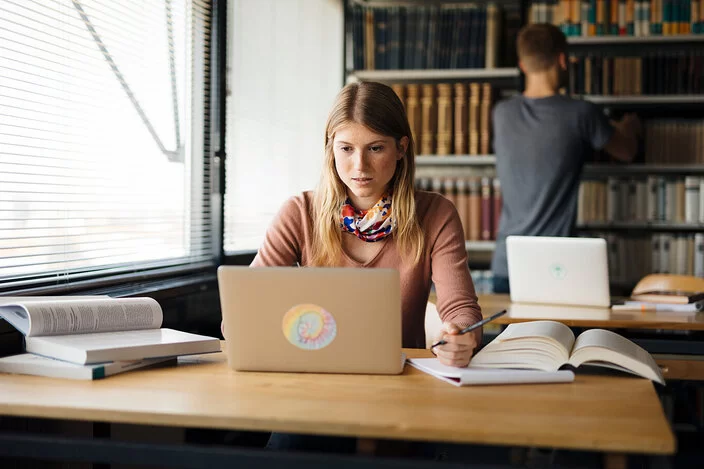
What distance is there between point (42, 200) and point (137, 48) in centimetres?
67

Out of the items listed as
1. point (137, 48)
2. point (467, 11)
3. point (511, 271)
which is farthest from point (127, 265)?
point (467, 11)

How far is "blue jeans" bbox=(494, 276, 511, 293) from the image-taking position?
3.29 meters

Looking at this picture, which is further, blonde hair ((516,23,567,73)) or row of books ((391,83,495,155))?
row of books ((391,83,495,155))

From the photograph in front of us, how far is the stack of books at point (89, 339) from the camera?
1.44 m

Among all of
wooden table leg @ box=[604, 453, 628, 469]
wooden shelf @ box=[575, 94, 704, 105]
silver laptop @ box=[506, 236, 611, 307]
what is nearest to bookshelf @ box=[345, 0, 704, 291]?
wooden shelf @ box=[575, 94, 704, 105]

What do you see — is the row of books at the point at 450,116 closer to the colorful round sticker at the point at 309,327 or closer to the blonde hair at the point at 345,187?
the blonde hair at the point at 345,187

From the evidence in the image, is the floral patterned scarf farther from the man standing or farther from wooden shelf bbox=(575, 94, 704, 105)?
wooden shelf bbox=(575, 94, 704, 105)

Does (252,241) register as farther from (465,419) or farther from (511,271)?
(465,419)

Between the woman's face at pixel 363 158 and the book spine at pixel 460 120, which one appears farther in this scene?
the book spine at pixel 460 120

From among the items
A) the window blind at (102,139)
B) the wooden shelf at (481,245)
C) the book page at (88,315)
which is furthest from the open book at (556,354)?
the wooden shelf at (481,245)

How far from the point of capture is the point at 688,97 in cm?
376

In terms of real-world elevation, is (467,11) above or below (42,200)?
above

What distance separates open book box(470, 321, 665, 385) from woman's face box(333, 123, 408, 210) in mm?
552

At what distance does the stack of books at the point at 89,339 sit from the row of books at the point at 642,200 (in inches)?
106
